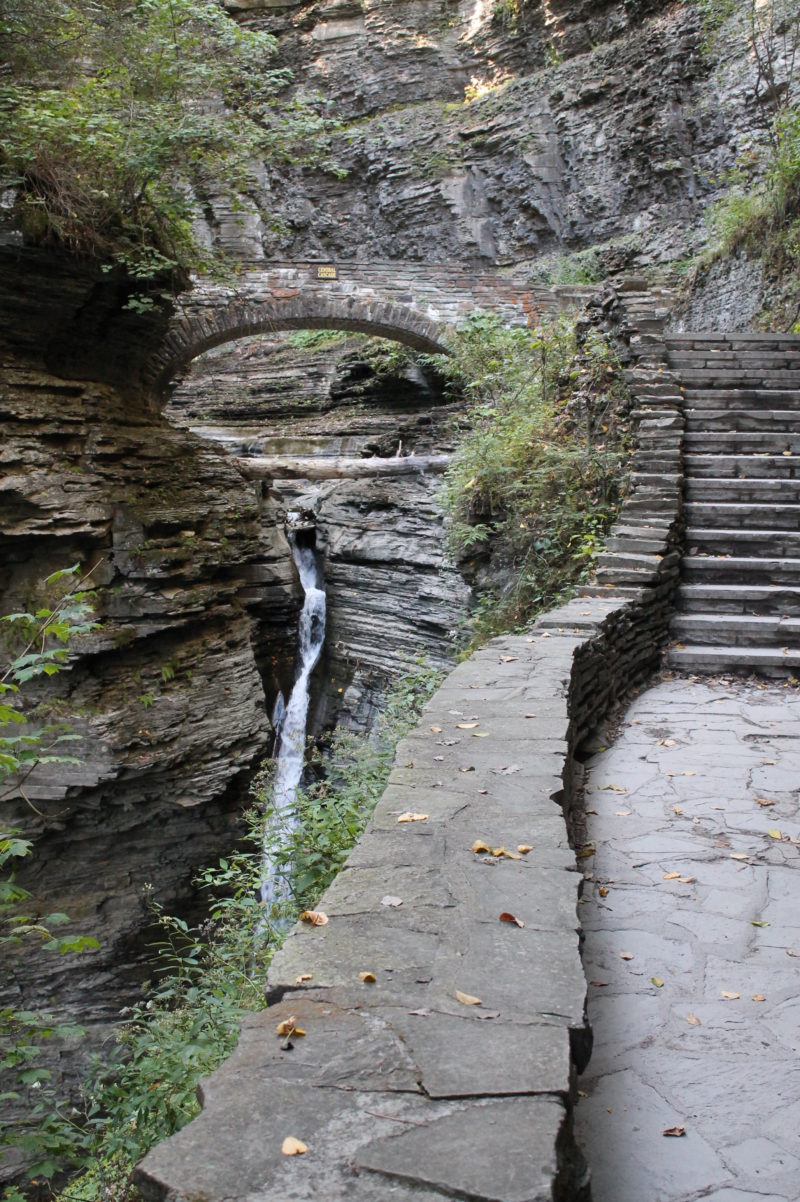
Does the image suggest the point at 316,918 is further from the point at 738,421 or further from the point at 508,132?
the point at 508,132

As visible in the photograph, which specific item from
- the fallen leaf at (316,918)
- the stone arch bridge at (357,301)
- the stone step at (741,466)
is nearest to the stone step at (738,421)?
the stone step at (741,466)

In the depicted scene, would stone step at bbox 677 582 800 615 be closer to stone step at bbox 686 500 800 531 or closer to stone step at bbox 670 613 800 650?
stone step at bbox 670 613 800 650

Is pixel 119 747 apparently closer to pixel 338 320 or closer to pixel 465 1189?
pixel 465 1189

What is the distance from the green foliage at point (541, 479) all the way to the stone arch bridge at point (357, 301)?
6.60 m

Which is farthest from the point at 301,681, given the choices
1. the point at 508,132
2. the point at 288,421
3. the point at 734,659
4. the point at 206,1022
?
the point at 508,132

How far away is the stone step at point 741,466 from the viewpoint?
664 cm

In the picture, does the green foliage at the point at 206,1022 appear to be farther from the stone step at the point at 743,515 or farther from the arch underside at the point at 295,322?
the arch underside at the point at 295,322

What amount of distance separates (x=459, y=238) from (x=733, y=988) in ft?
68.5

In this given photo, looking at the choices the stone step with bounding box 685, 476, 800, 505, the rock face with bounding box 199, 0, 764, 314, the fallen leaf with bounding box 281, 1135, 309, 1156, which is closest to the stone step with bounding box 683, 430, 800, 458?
the stone step with bounding box 685, 476, 800, 505

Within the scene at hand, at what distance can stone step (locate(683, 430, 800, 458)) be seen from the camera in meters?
6.87

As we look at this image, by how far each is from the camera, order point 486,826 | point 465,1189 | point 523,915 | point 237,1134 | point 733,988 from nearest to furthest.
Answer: point 465,1189 → point 237,1134 → point 523,915 → point 733,988 → point 486,826

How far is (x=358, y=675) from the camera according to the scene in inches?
428

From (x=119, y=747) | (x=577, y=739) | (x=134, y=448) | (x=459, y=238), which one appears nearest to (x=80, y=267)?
(x=134, y=448)

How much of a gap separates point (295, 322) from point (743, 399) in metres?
10.2
